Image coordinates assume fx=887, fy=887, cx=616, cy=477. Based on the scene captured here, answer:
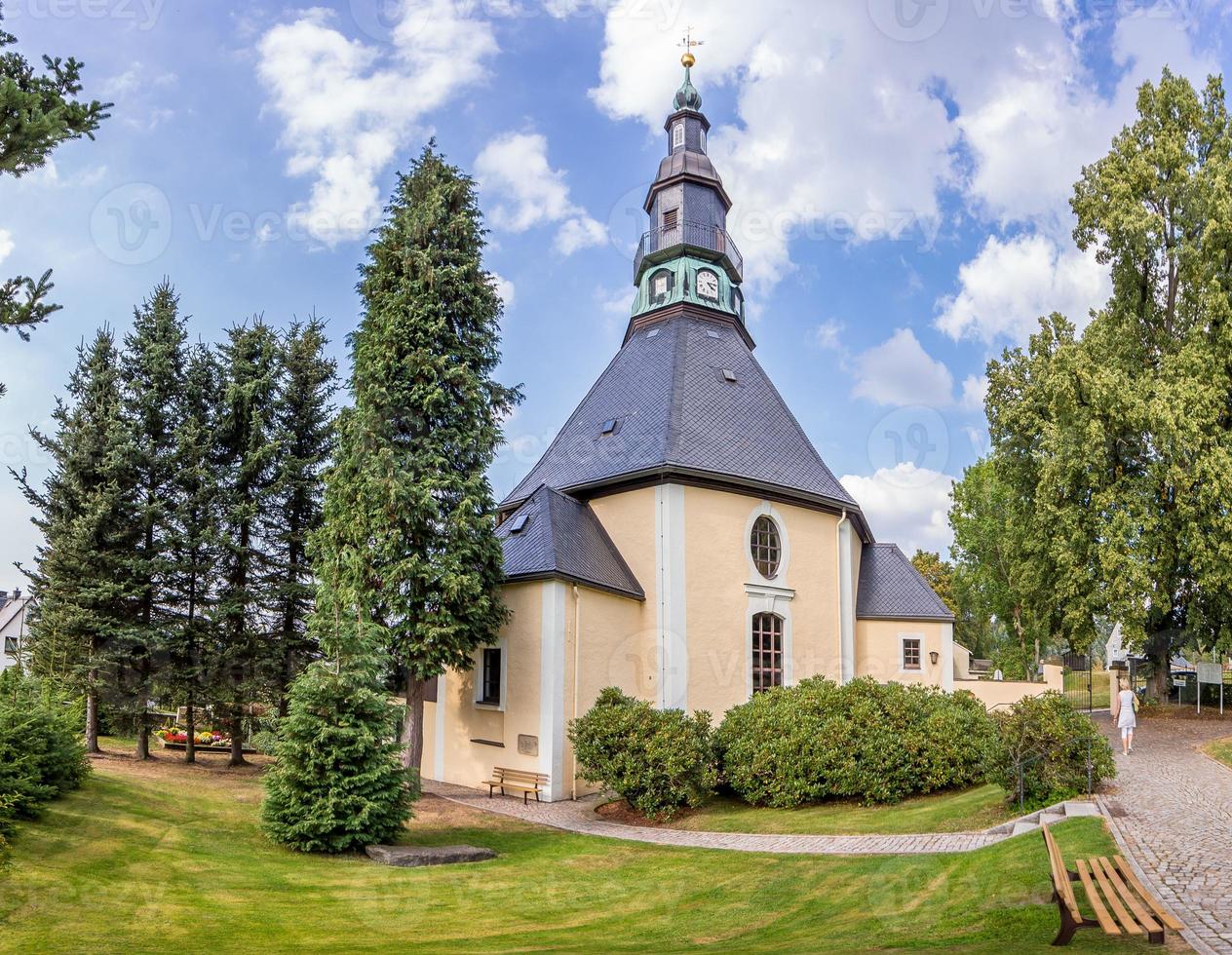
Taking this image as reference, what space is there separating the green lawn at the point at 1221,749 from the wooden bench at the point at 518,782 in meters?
12.1

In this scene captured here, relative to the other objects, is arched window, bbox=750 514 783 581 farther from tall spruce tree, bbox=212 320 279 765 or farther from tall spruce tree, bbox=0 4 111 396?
tall spruce tree, bbox=0 4 111 396

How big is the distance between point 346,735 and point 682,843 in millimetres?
5022

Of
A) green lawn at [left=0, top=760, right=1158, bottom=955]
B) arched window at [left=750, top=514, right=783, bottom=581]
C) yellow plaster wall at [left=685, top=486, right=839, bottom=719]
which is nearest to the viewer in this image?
green lawn at [left=0, top=760, right=1158, bottom=955]

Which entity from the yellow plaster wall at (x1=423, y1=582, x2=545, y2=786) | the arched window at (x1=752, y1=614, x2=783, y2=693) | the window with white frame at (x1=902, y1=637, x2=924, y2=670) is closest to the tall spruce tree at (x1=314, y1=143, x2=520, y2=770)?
the yellow plaster wall at (x1=423, y1=582, x2=545, y2=786)

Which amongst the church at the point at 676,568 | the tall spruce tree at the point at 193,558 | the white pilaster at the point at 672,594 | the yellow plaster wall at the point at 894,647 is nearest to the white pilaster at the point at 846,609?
the church at the point at 676,568

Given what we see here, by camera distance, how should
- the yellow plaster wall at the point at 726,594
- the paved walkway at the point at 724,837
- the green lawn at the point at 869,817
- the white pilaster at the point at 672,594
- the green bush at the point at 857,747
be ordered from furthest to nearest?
1. the yellow plaster wall at the point at 726,594
2. the white pilaster at the point at 672,594
3. the green bush at the point at 857,747
4. the green lawn at the point at 869,817
5. the paved walkway at the point at 724,837

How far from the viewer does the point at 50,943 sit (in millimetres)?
7168

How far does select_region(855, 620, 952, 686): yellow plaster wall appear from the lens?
81.0 ft

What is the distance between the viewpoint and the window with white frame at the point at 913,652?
81.8 feet

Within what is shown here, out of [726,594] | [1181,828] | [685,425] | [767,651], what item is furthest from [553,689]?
[1181,828]

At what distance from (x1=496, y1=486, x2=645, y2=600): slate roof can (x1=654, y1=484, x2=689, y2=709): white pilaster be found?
701mm

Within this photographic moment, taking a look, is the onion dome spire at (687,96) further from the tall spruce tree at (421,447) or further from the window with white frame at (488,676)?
the window with white frame at (488,676)

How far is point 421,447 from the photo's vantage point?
1697 centimetres

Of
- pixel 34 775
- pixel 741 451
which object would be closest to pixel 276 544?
pixel 34 775
